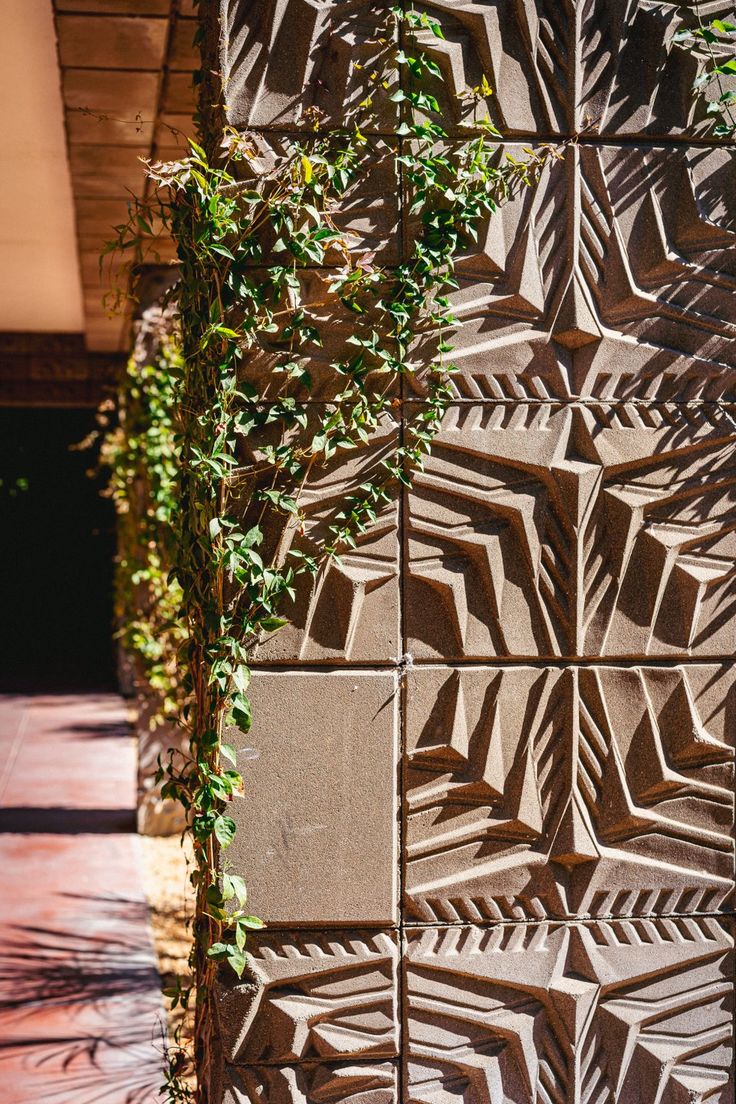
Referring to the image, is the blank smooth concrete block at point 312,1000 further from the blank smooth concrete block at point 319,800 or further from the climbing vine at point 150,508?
the climbing vine at point 150,508

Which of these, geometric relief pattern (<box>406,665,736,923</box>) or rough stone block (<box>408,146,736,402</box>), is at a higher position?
rough stone block (<box>408,146,736,402</box>)

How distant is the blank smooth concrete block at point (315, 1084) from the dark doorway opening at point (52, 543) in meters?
12.2

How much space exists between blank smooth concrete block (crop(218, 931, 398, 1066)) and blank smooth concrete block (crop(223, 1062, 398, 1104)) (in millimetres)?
27

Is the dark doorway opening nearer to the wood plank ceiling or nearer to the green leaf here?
the wood plank ceiling

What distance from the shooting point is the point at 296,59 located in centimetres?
232

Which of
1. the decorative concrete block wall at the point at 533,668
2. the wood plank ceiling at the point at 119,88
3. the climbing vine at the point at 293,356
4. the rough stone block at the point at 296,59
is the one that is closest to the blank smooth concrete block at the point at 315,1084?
the decorative concrete block wall at the point at 533,668

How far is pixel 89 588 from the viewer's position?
15.0 metres

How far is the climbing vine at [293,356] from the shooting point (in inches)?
90.3

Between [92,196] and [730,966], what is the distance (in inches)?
171

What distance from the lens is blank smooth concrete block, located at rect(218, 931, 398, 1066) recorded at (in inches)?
92.2

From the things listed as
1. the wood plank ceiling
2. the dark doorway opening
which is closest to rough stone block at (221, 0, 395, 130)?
the wood plank ceiling

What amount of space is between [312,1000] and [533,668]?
91 cm

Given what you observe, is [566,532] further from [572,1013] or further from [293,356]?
[572,1013]

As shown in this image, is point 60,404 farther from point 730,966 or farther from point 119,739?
point 730,966
